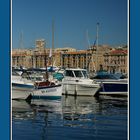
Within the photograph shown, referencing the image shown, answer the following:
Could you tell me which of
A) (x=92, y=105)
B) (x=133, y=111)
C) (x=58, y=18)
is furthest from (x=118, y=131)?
(x=58, y=18)

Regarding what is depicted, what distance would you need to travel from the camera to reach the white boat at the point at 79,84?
4.30 metres

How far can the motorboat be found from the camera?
3678 millimetres

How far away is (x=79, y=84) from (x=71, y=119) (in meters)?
0.79

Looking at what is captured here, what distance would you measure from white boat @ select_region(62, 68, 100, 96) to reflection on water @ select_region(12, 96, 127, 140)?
3.9 inches

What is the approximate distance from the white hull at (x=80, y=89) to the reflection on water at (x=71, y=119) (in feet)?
0.29

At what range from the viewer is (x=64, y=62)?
399 cm

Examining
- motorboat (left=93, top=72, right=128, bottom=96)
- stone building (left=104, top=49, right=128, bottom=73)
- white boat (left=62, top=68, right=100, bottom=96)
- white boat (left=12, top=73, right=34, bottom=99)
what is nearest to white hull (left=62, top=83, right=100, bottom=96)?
white boat (left=62, top=68, right=100, bottom=96)

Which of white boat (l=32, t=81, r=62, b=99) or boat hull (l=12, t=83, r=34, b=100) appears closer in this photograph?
boat hull (l=12, t=83, r=34, b=100)

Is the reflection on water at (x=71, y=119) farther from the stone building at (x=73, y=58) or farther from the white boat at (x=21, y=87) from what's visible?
the stone building at (x=73, y=58)

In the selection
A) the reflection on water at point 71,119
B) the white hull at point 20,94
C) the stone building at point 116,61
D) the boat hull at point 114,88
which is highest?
the stone building at point 116,61

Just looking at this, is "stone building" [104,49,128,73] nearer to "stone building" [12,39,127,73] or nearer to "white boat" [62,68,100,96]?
"stone building" [12,39,127,73]

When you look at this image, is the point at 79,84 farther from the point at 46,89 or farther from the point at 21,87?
the point at 21,87

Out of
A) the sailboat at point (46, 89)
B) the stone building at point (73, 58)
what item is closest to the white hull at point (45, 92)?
the sailboat at point (46, 89)
